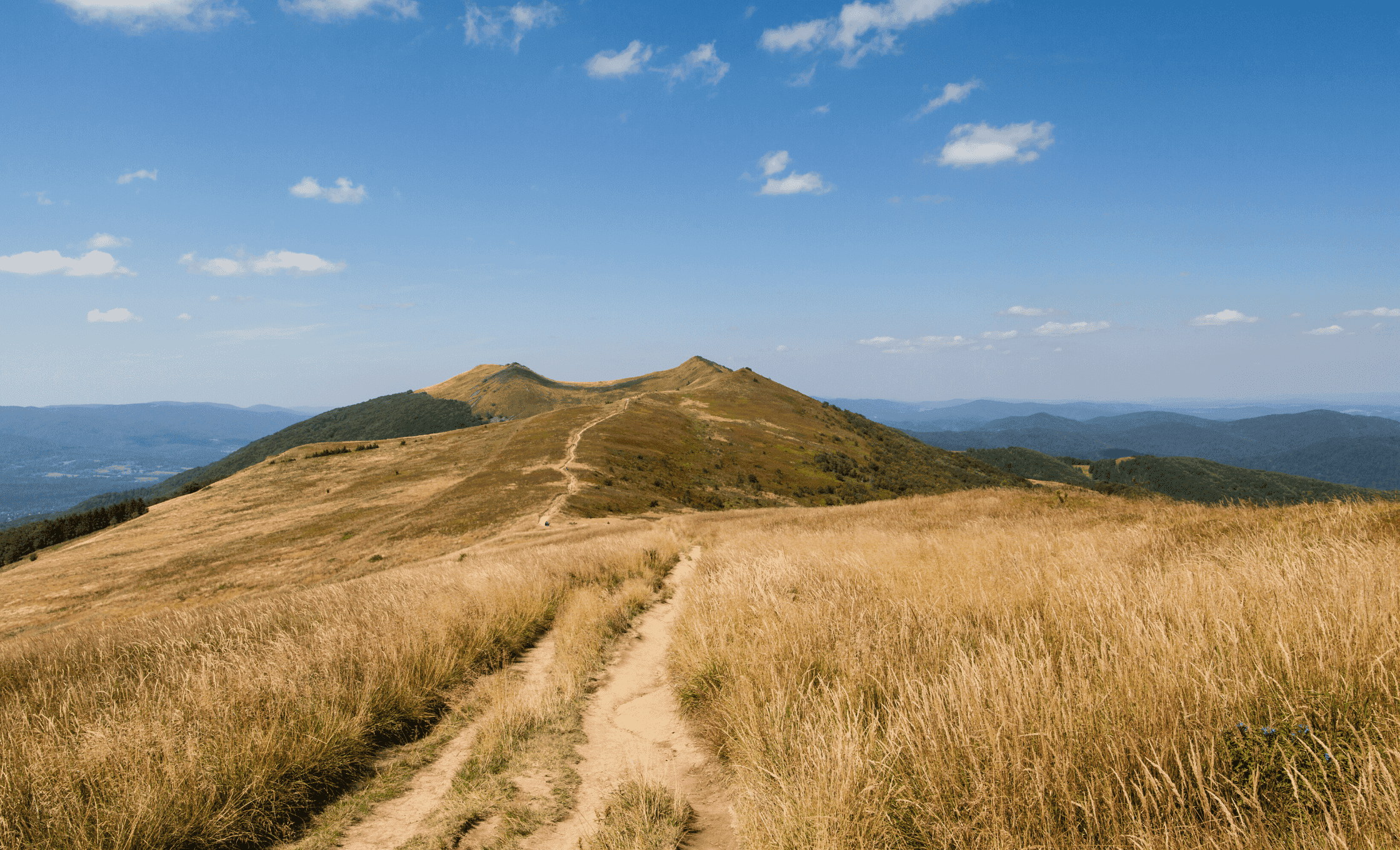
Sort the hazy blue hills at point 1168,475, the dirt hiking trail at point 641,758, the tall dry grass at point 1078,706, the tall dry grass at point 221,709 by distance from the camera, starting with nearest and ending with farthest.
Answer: the tall dry grass at point 1078,706 → the tall dry grass at point 221,709 → the dirt hiking trail at point 641,758 → the hazy blue hills at point 1168,475

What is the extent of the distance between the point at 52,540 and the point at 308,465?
28.2 m

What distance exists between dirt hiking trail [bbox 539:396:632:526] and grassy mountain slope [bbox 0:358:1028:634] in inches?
19.8

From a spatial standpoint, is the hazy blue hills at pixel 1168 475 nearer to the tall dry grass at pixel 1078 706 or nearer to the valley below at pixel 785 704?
the valley below at pixel 785 704

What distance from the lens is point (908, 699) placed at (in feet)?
12.8

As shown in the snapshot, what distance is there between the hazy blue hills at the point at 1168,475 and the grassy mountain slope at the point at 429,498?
71.7m

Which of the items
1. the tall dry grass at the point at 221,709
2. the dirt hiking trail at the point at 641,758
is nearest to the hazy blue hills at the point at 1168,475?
the dirt hiking trail at the point at 641,758

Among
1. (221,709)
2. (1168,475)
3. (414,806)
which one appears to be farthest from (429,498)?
(1168,475)

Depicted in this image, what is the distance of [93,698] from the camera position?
16.9 ft

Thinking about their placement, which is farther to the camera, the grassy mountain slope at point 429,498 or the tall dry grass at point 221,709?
the grassy mountain slope at point 429,498

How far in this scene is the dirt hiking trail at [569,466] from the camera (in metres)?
36.9

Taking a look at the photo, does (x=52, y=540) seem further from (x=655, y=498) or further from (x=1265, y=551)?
(x=1265, y=551)

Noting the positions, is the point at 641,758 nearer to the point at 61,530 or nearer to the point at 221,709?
the point at 221,709

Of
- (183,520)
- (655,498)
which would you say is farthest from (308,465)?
(655,498)

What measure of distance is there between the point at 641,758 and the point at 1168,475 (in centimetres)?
19523
